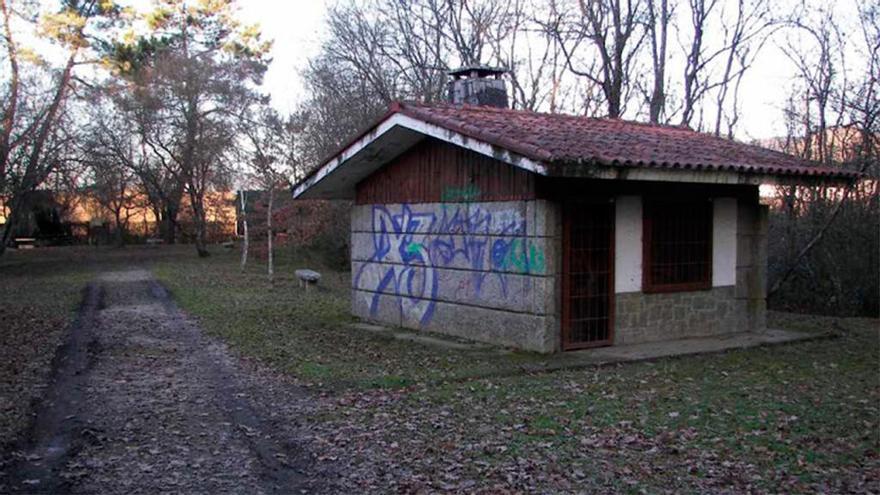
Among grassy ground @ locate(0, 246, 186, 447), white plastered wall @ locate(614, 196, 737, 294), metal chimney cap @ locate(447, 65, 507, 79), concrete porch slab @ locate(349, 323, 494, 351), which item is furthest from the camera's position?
metal chimney cap @ locate(447, 65, 507, 79)

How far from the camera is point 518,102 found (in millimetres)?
29828

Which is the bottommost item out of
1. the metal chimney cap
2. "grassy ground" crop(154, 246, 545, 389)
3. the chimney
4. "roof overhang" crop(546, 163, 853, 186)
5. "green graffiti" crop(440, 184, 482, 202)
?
"grassy ground" crop(154, 246, 545, 389)

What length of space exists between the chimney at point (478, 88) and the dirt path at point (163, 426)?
630 centimetres

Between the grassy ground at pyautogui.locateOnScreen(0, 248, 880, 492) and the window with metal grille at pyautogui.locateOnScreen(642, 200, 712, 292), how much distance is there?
4.47 ft

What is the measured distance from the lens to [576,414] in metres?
7.47

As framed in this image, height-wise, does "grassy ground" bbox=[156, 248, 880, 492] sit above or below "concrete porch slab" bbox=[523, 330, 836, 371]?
below

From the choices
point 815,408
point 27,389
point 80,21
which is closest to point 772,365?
point 815,408

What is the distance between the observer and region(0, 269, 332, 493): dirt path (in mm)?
5691

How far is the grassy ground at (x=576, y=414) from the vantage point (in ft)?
19.0

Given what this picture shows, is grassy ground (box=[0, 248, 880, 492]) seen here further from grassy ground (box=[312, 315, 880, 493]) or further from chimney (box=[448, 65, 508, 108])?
chimney (box=[448, 65, 508, 108])

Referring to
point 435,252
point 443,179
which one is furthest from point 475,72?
point 435,252

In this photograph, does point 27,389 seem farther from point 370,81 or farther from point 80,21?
point 80,21

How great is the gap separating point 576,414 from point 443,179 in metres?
5.59

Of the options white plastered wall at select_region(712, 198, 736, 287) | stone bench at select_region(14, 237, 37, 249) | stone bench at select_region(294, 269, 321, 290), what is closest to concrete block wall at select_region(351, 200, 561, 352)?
white plastered wall at select_region(712, 198, 736, 287)
